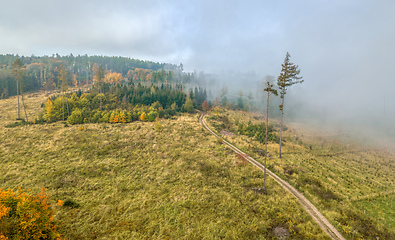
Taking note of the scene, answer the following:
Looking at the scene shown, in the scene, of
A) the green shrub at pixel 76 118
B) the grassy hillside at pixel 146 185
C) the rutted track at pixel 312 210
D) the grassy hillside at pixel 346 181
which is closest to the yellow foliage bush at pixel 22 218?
the grassy hillside at pixel 146 185

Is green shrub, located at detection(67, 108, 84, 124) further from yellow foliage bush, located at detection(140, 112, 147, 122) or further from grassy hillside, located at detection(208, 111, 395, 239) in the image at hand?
grassy hillside, located at detection(208, 111, 395, 239)

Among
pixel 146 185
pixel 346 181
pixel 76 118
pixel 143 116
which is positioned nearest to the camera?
pixel 146 185

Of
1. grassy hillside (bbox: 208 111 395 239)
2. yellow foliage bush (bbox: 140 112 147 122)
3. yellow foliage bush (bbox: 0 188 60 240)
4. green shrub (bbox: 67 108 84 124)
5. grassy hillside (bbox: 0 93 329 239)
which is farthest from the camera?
yellow foliage bush (bbox: 140 112 147 122)

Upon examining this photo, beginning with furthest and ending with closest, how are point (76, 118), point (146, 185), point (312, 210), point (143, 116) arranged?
point (143, 116)
point (76, 118)
point (146, 185)
point (312, 210)

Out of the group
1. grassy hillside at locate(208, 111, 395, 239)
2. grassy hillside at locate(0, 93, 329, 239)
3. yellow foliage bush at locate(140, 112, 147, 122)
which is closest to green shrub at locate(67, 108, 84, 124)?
grassy hillside at locate(0, 93, 329, 239)

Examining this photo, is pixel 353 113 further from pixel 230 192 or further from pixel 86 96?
pixel 86 96

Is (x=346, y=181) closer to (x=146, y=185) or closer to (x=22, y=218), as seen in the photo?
(x=146, y=185)

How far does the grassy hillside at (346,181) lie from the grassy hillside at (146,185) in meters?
4.64

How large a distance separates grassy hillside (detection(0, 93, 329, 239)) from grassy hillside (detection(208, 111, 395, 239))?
4.64 metres

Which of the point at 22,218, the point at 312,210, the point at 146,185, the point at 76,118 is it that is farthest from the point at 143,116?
the point at 312,210

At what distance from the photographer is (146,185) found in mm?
28172

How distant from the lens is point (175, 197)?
24359mm

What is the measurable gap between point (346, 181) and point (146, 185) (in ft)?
129

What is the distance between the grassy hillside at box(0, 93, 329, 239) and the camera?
18406mm
